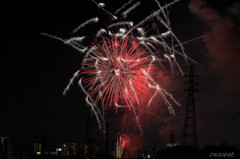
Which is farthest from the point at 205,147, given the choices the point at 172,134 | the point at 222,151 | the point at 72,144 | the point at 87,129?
the point at 72,144

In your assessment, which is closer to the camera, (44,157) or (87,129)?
(44,157)

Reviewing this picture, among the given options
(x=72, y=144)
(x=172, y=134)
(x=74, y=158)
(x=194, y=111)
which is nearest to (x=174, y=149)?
(x=194, y=111)

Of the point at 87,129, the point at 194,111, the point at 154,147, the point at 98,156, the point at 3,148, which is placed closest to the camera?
the point at 3,148

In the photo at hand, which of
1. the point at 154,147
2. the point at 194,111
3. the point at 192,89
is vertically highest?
the point at 192,89

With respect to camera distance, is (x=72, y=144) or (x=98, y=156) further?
(x=72, y=144)

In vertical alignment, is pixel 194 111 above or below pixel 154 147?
above

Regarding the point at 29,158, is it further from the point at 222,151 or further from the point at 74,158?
the point at 222,151

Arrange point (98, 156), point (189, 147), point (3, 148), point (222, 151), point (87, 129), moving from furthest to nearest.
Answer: point (87, 129) < point (98, 156) < point (189, 147) < point (222, 151) < point (3, 148)

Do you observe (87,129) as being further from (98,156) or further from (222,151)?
(222,151)

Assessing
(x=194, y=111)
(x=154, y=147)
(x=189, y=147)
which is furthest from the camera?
(x=154, y=147)
